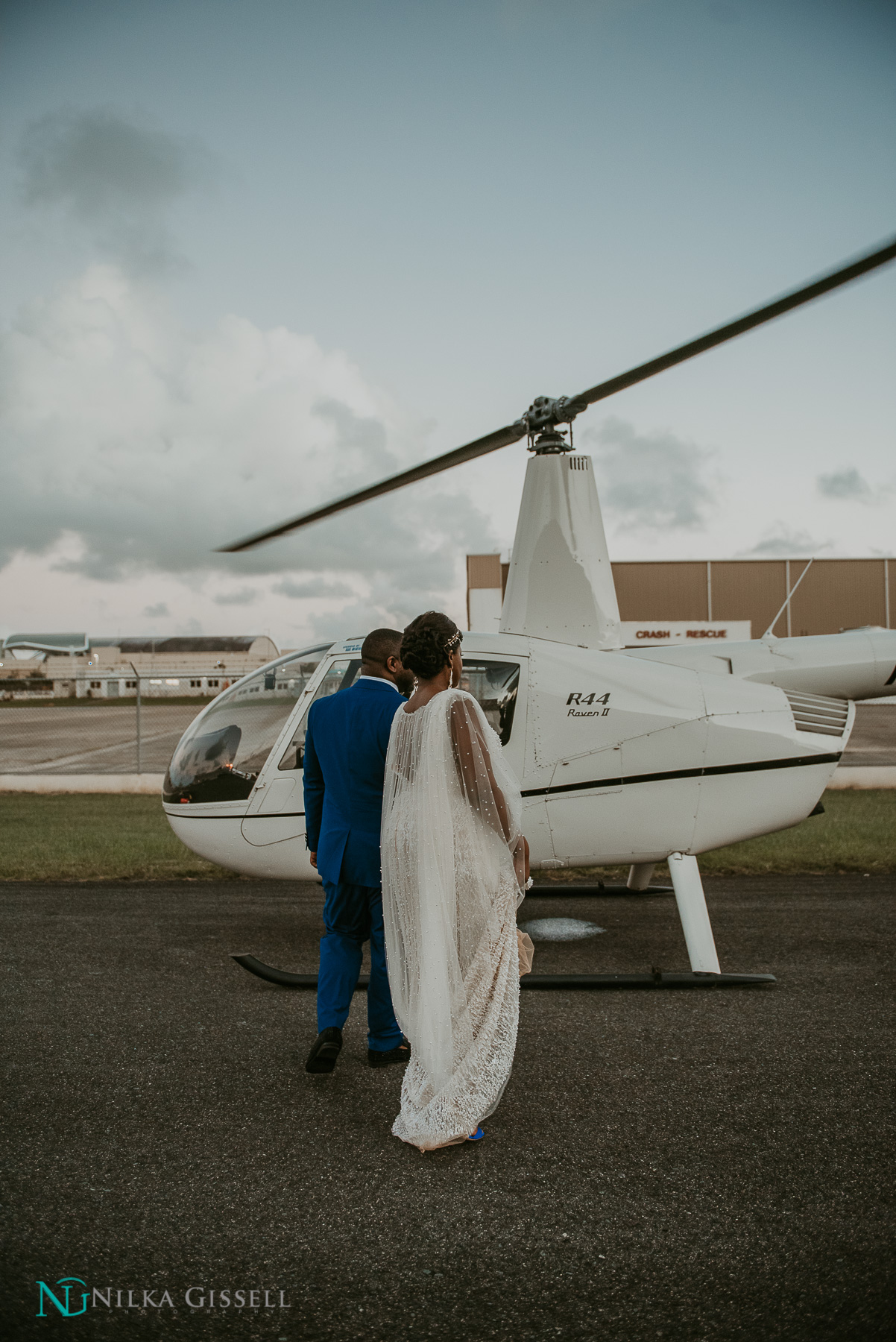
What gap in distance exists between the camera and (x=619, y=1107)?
3.17m

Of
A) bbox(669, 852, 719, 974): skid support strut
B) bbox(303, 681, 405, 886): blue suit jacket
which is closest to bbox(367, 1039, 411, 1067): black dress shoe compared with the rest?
bbox(303, 681, 405, 886): blue suit jacket

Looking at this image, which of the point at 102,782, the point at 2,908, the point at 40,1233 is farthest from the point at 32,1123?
the point at 102,782

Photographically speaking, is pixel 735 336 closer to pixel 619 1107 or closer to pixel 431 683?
pixel 431 683

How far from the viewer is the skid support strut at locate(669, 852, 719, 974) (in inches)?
182

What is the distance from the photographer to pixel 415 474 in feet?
16.8

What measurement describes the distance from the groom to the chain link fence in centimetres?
851

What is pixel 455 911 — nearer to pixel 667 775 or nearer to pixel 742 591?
pixel 667 775

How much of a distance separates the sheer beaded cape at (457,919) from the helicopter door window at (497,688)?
203cm

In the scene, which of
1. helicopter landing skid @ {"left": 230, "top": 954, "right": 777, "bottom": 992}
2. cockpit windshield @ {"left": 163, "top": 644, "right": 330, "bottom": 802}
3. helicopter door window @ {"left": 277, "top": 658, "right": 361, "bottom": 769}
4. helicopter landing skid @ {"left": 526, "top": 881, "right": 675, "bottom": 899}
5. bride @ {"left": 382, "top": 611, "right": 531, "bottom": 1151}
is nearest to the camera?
bride @ {"left": 382, "top": 611, "right": 531, "bottom": 1151}

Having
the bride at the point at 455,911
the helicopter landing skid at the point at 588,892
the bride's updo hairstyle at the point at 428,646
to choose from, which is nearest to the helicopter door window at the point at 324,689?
the bride's updo hairstyle at the point at 428,646

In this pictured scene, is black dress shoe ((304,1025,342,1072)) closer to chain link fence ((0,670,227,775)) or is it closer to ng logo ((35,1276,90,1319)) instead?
ng logo ((35,1276,90,1319))

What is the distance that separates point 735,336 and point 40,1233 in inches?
166

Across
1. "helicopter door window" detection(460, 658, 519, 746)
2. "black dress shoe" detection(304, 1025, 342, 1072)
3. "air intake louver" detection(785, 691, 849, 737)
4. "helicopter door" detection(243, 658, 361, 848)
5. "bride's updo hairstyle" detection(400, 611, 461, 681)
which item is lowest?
"black dress shoe" detection(304, 1025, 342, 1072)

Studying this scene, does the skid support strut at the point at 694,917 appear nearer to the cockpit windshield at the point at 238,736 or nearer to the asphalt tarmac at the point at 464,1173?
the asphalt tarmac at the point at 464,1173
